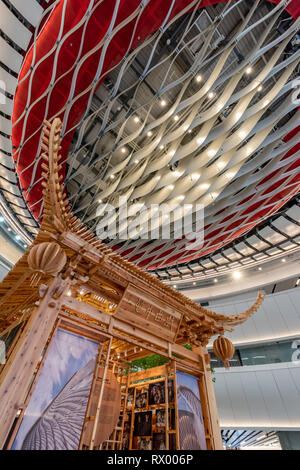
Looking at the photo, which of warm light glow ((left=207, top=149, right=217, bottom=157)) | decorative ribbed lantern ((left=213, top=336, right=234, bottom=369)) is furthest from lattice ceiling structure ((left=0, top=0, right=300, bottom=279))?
decorative ribbed lantern ((left=213, top=336, right=234, bottom=369))

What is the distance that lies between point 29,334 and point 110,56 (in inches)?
336

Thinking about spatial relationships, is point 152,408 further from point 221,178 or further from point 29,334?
point 221,178

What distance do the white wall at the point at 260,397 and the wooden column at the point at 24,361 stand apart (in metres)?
14.6

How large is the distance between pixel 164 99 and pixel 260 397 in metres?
16.7

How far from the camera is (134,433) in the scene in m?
4.67

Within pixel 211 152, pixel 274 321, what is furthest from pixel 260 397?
pixel 211 152

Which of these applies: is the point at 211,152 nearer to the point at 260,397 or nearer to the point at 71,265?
the point at 71,265

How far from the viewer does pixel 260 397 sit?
487 inches

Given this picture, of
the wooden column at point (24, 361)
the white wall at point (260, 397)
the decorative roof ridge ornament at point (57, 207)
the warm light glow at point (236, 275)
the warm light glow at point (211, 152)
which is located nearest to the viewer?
the wooden column at point (24, 361)

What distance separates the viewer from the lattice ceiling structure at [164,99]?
671 centimetres

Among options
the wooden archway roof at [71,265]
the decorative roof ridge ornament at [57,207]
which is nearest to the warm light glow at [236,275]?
the wooden archway roof at [71,265]

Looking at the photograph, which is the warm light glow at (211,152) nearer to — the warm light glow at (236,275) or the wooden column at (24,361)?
the wooden column at (24,361)

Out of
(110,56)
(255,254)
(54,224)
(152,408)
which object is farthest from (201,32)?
(255,254)

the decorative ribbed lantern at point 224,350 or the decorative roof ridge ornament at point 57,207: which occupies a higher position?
the decorative roof ridge ornament at point 57,207
